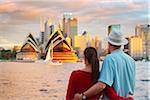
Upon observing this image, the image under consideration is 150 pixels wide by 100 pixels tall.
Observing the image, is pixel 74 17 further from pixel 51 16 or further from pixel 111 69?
pixel 111 69

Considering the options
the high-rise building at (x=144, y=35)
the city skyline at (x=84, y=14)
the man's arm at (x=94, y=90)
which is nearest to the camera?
the man's arm at (x=94, y=90)

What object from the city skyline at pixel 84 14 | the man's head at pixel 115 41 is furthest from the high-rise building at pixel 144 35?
the man's head at pixel 115 41

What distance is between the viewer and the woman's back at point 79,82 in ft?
4.09

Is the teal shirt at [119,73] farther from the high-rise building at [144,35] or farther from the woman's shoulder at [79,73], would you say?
the high-rise building at [144,35]

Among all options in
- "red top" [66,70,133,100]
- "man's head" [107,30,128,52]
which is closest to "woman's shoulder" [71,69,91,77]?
"red top" [66,70,133,100]

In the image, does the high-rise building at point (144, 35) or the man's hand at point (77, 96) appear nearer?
the man's hand at point (77, 96)

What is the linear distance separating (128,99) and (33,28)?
8.06 metres

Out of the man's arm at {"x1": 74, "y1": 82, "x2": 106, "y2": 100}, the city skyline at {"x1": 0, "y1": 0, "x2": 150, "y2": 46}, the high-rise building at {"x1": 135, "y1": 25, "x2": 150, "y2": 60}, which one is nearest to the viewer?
the man's arm at {"x1": 74, "y1": 82, "x2": 106, "y2": 100}

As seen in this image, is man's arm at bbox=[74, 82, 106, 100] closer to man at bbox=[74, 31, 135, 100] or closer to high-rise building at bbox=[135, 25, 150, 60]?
man at bbox=[74, 31, 135, 100]

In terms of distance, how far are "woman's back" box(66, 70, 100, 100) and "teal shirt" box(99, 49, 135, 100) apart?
7 cm

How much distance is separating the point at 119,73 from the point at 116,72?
0.05 feet

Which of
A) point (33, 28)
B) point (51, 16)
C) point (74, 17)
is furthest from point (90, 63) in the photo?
point (33, 28)

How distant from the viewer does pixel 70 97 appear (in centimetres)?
126

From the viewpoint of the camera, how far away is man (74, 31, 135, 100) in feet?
3.92
